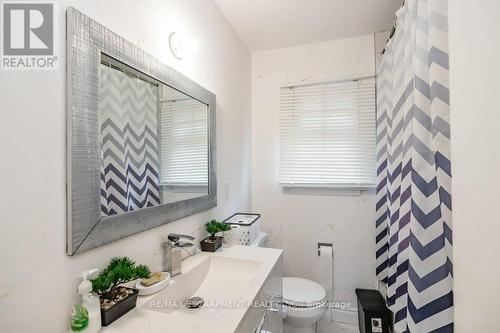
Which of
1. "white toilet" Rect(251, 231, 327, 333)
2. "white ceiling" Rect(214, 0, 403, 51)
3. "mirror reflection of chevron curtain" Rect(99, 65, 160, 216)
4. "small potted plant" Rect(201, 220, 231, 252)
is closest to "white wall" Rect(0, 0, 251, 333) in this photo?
"mirror reflection of chevron curtain" Rect(99, 65, 160, 216)

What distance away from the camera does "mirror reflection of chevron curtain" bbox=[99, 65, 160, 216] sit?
34.2 inches

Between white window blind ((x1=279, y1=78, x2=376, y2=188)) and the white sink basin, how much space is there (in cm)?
110

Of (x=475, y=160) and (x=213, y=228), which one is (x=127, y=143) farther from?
(x=475, y=160)

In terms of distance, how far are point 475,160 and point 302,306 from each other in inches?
54.3

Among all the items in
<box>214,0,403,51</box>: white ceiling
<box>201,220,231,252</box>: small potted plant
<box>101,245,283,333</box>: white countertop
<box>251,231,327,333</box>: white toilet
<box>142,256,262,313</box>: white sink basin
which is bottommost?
<box>251,231,327,333</box>: white toilet

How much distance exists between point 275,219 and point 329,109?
3.62ft

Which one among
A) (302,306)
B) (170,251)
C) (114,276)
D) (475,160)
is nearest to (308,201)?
(302,306)

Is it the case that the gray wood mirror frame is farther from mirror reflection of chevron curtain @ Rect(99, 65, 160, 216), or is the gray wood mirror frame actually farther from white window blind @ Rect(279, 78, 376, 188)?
white window blind @ Rect(279, 78, 376, 188)

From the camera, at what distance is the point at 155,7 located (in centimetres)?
112

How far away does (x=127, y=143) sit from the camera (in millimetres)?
979

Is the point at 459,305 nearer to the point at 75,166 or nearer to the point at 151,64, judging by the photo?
the point at 75,166

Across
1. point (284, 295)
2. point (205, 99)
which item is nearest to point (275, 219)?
point (284, 295)

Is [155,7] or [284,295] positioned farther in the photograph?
[284,295]

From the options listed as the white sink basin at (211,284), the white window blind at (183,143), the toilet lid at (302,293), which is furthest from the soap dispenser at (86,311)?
the toilet lid at (302,293)
